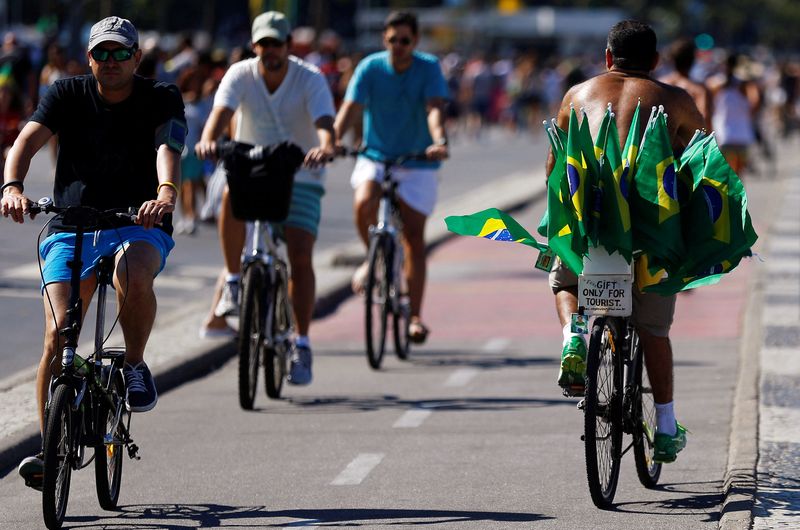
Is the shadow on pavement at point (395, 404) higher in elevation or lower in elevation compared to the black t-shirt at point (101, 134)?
lower

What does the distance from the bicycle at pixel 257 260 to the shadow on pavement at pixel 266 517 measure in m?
2.01

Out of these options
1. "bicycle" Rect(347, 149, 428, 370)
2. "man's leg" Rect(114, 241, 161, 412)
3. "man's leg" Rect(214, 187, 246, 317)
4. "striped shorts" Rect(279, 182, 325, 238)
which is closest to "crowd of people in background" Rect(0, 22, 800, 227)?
"man's leg" Rect(214, 187, 246, 317)

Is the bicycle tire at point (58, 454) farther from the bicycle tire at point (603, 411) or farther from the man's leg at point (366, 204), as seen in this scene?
the man's leg at point (366, 204)

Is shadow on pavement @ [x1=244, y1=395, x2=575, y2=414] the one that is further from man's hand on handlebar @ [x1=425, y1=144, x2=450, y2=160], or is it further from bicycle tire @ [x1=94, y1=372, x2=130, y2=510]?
bicycle tire @ [x1=94, y1=372, x2=130, y2=510]

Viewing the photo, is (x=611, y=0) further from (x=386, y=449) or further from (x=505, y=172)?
(x=386, y=449)

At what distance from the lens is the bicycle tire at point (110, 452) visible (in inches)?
235

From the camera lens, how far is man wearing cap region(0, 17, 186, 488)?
19.9ft

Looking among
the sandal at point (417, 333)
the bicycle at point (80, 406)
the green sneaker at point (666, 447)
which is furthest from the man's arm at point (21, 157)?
the sandal at point (417, 333)

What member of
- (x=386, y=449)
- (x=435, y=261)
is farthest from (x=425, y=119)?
(x=435, y=261)

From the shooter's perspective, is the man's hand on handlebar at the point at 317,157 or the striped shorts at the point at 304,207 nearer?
the man's hand on handlebar at the point at 317,157

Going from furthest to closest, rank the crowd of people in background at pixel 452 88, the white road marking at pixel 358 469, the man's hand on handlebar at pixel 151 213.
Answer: the crowd of people in background at pixel 452 88
the white road marking at pixel 358 469
the man's hand on handlebar at pixel 151 213

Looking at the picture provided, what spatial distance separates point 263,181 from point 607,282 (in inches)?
108

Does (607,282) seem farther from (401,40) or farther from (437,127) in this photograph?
(401,40)

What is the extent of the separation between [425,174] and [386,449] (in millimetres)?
3045
